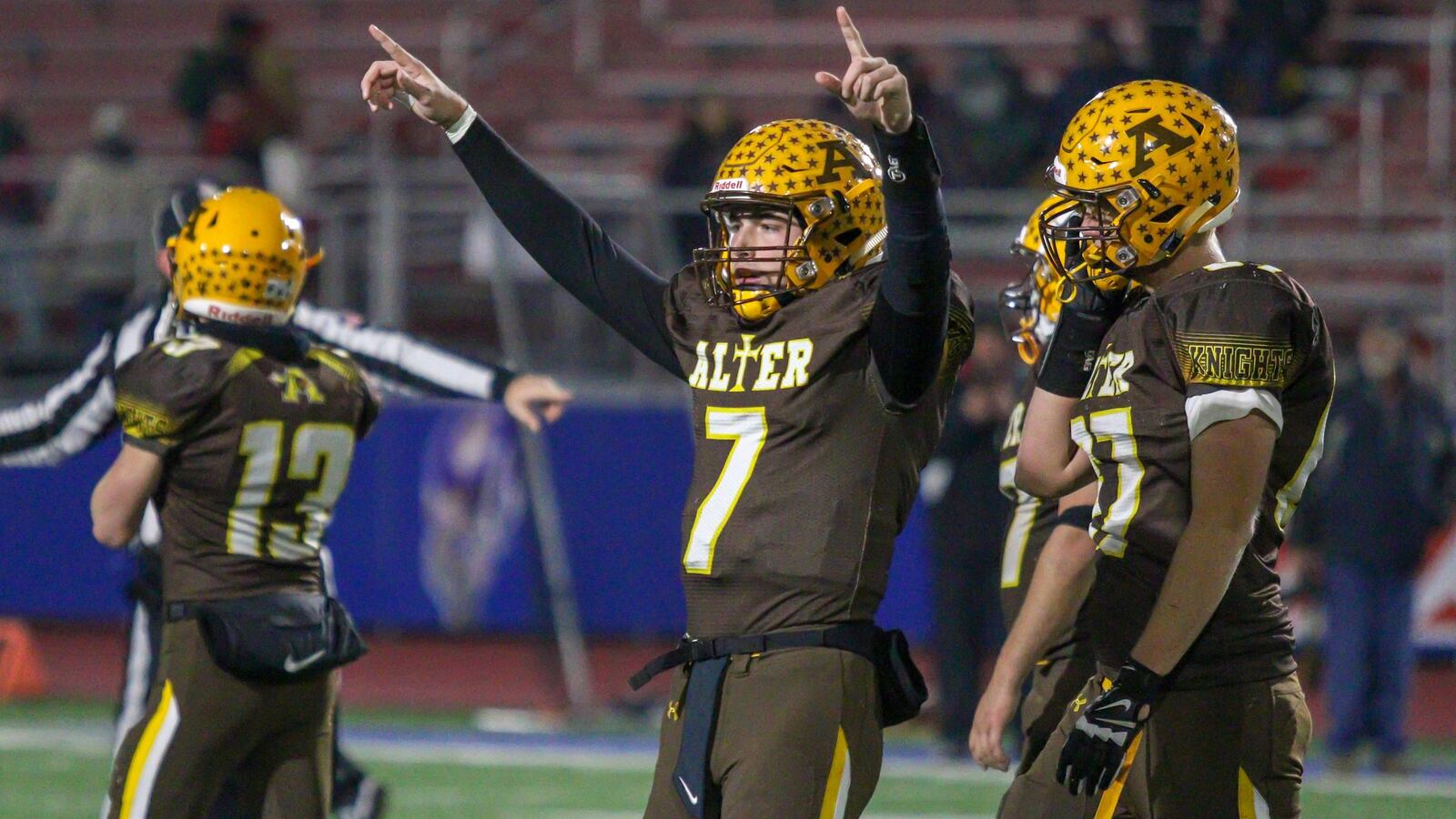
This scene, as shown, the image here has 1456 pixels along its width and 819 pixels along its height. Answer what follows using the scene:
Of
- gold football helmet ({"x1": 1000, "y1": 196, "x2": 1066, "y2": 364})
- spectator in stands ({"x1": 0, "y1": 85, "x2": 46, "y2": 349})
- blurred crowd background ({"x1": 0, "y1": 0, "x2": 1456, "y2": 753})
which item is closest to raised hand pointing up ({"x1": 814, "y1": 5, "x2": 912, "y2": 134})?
gold football helmet ({"x1": 1000, "y1": 196, "x2": 1066, "y2": 364})

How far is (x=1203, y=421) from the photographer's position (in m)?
3.20

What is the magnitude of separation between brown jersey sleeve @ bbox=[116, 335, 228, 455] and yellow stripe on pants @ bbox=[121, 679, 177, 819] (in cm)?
55

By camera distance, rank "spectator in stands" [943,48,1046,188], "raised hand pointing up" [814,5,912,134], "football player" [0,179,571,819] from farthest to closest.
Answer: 1. "spectator in stands" [943,48,1046,188]
2. "football player" [0,179,571,819]
3. "raised hand pointing up" [814,5,912,134]

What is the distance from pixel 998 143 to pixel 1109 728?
854 centimetres

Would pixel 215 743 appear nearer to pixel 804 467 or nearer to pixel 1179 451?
pixel 804 467

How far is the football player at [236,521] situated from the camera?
4.27 m

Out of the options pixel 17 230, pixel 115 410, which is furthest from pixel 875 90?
pixel 17 230

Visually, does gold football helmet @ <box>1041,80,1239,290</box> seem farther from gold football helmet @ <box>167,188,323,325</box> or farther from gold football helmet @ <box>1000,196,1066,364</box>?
gold football helmet @ <box>167,188,323,325</box>

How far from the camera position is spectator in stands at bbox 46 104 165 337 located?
11695 millimetres

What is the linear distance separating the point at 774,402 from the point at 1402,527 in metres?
5.96

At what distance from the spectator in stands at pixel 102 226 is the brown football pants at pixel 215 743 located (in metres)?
7.58

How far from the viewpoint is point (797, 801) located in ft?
10.9

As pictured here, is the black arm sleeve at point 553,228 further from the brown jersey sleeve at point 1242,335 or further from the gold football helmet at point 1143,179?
the brown jersey sleeve at point 1242,335

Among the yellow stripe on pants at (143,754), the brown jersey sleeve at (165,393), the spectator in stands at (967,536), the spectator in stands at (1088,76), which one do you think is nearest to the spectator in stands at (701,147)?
the spectator in stands at (1088,76)
